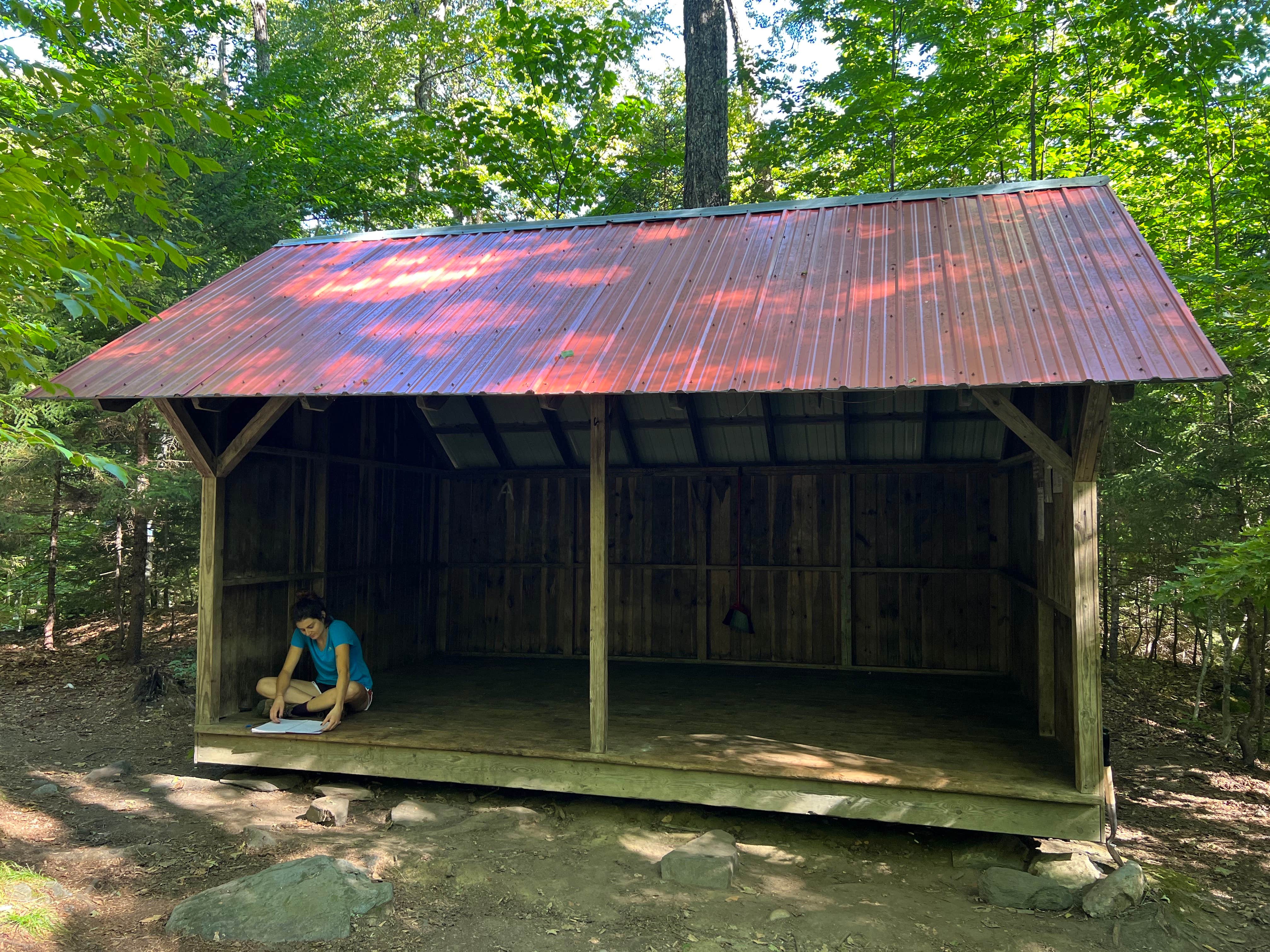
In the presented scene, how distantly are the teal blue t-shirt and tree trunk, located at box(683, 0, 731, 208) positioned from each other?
25.0ft

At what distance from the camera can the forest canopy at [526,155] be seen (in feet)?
10.8

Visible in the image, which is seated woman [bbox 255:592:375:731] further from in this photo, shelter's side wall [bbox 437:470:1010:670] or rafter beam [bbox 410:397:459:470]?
shelter's side wall [bbox 437:470:1010:670]

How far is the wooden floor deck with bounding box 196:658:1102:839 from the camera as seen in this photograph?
4.89 metres

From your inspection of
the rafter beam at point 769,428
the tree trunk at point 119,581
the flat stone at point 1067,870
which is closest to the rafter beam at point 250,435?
the rafter beam at point 769,428

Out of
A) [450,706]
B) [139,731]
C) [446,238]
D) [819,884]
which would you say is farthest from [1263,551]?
[139,731]

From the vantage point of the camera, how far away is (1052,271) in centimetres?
566

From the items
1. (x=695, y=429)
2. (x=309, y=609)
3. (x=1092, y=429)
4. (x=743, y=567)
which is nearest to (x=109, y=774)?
(x=309, y=609)

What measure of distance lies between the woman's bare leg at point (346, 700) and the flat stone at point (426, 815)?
1031mm

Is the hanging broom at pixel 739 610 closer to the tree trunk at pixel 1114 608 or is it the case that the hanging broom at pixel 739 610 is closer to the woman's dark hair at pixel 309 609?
the woman's dark hair at pixel 309 609

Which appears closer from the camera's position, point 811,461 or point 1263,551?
point 1263,551

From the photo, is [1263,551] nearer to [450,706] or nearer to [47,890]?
[450,706]

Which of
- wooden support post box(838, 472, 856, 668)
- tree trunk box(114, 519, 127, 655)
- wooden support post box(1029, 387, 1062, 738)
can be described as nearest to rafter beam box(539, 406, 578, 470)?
wooden support post box(838, 472, 856, 668)

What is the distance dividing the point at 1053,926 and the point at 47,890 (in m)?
4.82

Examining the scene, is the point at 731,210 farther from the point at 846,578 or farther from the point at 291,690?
the point at 291,690
